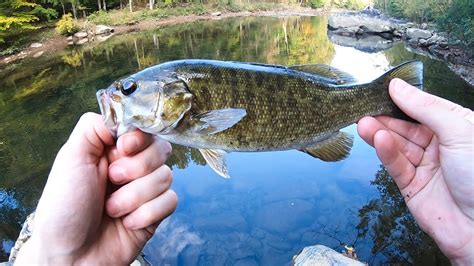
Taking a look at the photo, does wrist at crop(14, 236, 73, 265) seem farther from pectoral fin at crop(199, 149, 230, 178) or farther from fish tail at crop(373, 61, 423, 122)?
fish tail at crop(373, 61, 423, 122)

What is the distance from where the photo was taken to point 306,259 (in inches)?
254

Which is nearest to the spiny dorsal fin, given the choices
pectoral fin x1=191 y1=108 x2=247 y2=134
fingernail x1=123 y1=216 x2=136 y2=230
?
pectoral fin x1=191 y1=108 x2=247 y2=134

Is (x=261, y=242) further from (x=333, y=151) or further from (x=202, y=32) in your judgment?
(x=202, y=32)

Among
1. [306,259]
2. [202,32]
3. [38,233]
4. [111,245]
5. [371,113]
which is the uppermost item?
[371,113]

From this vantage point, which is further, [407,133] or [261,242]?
[261,242]

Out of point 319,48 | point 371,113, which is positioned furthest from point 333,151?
point 319,48

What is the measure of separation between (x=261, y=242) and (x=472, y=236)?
531cm

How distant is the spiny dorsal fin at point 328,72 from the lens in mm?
3467

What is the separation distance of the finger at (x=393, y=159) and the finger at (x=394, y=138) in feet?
0.19

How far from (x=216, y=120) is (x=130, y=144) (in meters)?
0.65

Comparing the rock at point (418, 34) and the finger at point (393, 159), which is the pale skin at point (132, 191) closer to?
the finger at point (393, 159)

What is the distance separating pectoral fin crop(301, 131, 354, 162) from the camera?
3615mm

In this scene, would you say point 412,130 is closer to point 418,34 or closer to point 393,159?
point 393,159

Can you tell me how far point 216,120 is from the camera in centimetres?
293
